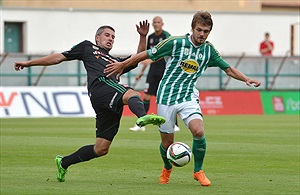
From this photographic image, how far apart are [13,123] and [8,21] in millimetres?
16718

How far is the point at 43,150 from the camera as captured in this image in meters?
16.6

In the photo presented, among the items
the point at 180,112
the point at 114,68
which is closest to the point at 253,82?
the point at 180,112

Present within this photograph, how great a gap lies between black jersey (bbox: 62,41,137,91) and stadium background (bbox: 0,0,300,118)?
16.9m

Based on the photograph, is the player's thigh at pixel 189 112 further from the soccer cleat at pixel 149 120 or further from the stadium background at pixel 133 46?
the stadium background at pixel 133 46

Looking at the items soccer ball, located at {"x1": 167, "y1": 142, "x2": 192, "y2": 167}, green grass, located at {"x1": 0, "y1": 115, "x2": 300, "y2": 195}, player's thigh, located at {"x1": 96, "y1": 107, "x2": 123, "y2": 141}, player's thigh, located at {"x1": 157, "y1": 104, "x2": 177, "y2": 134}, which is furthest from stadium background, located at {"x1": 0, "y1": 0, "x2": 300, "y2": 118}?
soccer ball, located at {"x1": 167, "y1": 142, "x2": 192, "y2": 167}

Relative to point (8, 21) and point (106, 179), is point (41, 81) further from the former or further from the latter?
point (106, 179)

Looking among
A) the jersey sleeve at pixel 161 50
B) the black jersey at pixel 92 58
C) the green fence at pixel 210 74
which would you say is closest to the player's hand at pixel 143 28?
the black jersey at pixel 92 58

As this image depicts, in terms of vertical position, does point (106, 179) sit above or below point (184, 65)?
below

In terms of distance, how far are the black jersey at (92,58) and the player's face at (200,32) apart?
1.18 metres

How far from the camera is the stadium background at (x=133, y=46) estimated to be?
29.8 meters

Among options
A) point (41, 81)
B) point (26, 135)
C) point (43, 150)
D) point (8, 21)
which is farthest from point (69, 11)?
point (43, 150)

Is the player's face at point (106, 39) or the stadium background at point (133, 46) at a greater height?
the player's face at point (106, 39)

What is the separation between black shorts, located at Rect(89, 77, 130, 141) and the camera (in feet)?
37.9

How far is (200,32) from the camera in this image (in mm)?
11211
